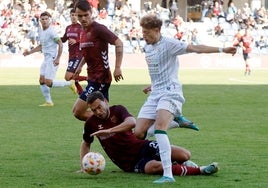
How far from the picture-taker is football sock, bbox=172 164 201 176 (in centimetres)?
973

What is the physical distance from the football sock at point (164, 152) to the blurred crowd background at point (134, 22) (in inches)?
1367

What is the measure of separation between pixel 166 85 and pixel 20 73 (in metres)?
28.2

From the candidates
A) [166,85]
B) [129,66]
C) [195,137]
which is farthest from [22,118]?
[129,66]

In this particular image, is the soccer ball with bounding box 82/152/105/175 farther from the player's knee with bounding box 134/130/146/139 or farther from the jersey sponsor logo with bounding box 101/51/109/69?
the jersey sponsor logo with bounding box 101/51/109/69

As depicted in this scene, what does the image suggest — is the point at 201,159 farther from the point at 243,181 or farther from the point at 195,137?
the point at 195,137

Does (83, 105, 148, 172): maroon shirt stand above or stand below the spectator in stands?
above

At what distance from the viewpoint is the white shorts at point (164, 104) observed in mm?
9594

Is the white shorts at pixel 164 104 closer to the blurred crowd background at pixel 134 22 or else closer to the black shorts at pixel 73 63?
the black shorts at pixel 73 63

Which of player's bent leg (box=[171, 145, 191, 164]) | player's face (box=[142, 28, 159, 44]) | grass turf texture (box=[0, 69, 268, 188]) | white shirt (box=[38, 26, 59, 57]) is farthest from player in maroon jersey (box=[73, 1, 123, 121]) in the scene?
white shirt (box=[38, 26, 59, 57])

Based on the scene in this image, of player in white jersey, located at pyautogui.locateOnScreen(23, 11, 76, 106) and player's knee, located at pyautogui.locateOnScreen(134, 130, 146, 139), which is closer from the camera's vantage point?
player's knee, located at pyautogui.locateOnScreen(134, 130, 146, 139)

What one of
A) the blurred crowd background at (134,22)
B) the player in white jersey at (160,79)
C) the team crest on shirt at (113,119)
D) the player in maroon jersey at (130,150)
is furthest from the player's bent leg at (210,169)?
the blurred crowd background at (134,22)

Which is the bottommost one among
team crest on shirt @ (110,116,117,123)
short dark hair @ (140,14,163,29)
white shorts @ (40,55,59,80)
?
white shorts @ (40,55,59,80)

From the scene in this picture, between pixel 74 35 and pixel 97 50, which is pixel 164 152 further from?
pixel 74 35

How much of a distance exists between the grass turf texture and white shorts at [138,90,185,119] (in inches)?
29.9
